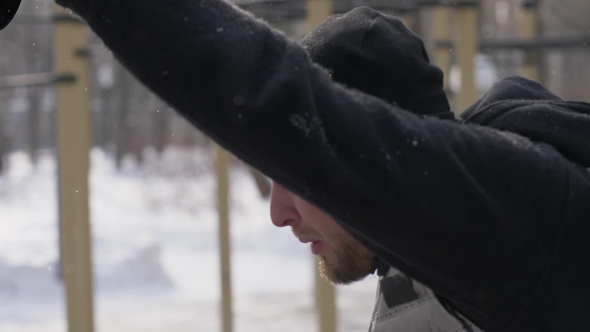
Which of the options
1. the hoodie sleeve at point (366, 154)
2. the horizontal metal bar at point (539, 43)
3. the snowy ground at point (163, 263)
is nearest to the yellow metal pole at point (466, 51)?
the horizontal metal bar at point (539, 43)

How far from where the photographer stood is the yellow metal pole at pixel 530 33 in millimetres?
5090

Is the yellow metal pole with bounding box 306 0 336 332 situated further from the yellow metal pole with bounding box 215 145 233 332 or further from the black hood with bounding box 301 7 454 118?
the black hood with bounding box 301 7 454 118

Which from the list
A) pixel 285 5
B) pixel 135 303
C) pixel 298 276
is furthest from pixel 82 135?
pixel 298 276

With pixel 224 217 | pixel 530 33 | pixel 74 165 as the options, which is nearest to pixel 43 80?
pixel 74 165

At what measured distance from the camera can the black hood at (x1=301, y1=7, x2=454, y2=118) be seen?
1246 mm

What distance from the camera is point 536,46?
451 centimetres

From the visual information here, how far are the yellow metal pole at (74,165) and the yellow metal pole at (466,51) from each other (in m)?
1.67

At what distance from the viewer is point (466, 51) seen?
4.12m

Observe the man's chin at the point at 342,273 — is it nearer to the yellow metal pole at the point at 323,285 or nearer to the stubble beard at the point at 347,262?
the stubble beard at the point at 347,262

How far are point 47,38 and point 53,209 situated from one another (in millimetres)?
6224

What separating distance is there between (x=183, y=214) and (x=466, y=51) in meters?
12.2

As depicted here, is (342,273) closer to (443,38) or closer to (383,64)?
(383,64)

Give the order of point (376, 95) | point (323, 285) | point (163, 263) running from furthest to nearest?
point (163, 263) → point (323, 285) → point (376, 95)

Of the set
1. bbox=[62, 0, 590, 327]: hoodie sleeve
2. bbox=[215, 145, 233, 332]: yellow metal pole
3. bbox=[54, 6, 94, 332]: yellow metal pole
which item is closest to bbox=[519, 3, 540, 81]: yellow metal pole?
bbox=[215, 145, 233, 332]: yellow metal pole
